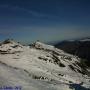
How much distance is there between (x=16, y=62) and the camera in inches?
1057

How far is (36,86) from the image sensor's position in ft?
47.9

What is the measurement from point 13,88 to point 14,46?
27.7 meters

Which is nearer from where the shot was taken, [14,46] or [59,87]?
[59,87]

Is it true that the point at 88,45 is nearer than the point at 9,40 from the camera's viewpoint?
No

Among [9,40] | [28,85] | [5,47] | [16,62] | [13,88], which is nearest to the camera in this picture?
[13,88]

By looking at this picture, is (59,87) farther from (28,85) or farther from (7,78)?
(7,78)

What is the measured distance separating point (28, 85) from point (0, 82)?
81.0 inches

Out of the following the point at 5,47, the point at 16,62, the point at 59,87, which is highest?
the point at 5,47

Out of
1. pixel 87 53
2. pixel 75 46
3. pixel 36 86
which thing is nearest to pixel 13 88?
pixel 36 86

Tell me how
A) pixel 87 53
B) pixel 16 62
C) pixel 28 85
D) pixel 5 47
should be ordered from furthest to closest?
pixel 87 53 < pixel 5 47 < pixel 16 62 < pixel 28 85

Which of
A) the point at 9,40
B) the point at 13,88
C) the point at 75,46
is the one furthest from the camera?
the point at 75,46

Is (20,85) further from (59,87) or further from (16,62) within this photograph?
(16,62)

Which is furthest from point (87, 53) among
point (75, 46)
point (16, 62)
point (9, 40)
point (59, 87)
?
point (59, 87)

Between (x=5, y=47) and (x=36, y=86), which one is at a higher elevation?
(x=5, y=47)
